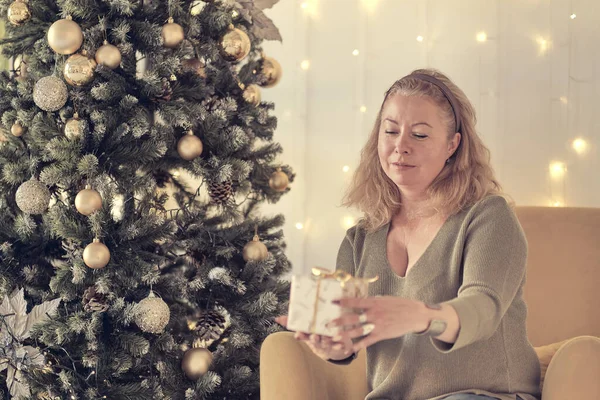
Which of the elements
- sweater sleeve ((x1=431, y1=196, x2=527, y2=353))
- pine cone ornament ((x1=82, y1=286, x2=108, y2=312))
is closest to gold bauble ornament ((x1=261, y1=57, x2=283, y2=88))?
pine cone ornament ((x1=82, y1=286, x2=108, y2=312))

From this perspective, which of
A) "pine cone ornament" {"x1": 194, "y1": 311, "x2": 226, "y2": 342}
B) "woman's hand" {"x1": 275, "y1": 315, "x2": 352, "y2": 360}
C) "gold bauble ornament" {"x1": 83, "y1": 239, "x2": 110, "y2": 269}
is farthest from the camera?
"pine cone ornament" {"x1": 194, "y1": 311, "x2": 226, "y2": 342}

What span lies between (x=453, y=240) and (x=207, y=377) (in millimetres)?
774

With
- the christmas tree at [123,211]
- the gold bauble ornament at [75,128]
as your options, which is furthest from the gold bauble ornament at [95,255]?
the gold bauble ornament at [75,128]

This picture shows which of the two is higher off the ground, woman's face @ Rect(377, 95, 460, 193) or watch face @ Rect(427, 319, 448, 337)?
woman's face @ Rect(377, 95, 460, 193)

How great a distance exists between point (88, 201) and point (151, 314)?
0.32 meters

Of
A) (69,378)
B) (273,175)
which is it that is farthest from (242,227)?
(69,378)

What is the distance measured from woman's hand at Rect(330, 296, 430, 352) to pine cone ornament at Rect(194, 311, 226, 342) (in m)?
0.90

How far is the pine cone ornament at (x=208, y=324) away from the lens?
194 centimetres

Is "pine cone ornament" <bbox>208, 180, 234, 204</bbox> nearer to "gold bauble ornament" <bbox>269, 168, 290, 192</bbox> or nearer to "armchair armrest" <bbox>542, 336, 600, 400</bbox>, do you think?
"gold bauble ornament" <bbox>269, 168, 290, 192</bbox>

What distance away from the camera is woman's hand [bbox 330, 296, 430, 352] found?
3.55 ft

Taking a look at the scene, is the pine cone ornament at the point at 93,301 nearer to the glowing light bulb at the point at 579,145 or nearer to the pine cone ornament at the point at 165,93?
the pine cone ornament at the point at 165,93

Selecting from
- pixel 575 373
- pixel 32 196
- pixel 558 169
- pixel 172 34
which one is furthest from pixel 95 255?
pixel 558 169

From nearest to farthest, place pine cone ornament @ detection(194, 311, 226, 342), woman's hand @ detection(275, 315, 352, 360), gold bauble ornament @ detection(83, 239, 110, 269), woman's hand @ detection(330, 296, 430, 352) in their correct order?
1. woman's hand @ detection(330, 296, 430, 352)
2. woman's hand @ detection(275, 315, 352, 360)
3. gold bauble ornament @ detection(83, 239, 110, 269)
4. pine cone ornament @ detection(194, 311, 226, 342)

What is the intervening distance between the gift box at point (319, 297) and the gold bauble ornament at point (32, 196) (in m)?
0.93
